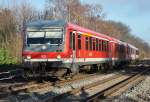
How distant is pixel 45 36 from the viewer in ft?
64.0

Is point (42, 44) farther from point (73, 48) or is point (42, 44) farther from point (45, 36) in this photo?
point (73, 48)

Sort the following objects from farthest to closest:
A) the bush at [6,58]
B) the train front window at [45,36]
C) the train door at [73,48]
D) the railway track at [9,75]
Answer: the bush at [6,58] → the railway track at [9,75] → the train door at [73,48] → the train front window at [45,36]

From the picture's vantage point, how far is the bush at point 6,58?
34.7 metres

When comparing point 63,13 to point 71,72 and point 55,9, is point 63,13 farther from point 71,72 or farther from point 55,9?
point 71,72

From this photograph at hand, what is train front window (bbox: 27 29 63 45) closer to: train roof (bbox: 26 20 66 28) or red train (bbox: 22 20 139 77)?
red train (bbox: 22 20 139 77)

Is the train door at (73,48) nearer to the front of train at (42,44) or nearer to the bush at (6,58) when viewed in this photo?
the front of train at (42,44)

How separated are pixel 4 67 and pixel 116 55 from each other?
Answer: 1082 cm

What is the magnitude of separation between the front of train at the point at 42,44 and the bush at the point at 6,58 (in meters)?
15.3

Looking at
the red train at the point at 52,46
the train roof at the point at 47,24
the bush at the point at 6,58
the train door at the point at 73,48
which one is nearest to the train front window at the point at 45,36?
the red train at the point at 52,46

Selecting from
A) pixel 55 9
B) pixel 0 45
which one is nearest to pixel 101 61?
pixel 0 45

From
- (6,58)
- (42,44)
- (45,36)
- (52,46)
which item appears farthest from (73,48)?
(6,58)

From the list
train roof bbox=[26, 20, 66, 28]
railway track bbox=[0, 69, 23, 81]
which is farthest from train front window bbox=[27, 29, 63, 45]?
railway track bbox=[0, 69, 23, 81]

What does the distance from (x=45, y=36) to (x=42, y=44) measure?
0.46 m

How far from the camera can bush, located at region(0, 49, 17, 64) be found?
34675 millimetres
